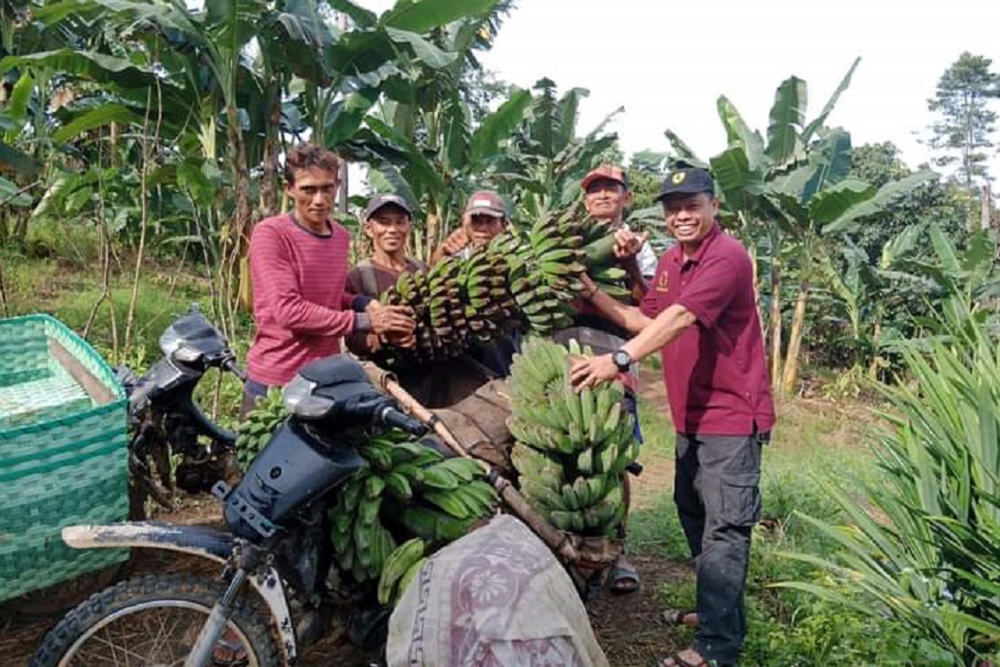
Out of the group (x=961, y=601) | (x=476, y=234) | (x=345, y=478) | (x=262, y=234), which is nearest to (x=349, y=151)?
(x=476, y=234)

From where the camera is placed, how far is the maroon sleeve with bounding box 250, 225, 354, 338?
2.51 meters

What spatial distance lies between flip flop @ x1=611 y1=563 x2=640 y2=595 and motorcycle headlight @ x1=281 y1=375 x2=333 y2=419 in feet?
6.80

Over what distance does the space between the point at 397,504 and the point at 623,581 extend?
1711 mm

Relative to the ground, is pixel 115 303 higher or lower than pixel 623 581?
lower

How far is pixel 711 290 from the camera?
8.39ft

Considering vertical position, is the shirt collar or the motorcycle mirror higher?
the shirt collar

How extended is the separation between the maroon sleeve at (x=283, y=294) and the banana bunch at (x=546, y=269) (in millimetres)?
589

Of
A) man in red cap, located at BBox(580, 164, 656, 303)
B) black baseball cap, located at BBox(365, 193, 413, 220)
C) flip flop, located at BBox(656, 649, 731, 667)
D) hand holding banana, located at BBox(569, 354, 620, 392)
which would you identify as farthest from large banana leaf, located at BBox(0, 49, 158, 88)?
flip flop, located at BBox(656, 649, 731, 667)

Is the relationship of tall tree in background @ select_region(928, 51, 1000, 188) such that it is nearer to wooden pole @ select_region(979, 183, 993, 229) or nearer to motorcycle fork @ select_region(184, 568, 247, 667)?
wooden pole @ select_region(979, 183, 993, 229)

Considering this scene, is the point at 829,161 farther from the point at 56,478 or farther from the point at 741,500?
the point at 56,478

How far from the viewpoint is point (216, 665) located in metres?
2.37

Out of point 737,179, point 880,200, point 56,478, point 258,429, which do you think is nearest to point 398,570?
point 258,429

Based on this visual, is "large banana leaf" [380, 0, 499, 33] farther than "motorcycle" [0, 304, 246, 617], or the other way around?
"large banana leaf" [380, 0, 499, 33]

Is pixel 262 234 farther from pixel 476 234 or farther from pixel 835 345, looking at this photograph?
pixel 835 345
